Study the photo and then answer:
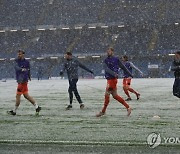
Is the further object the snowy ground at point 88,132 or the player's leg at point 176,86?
the player's leg at point 176,86

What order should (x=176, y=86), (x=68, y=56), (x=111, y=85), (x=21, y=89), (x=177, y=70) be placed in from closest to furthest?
(x=111, y=85) < (x=21, y=89) < (x=177, y=70) < (x=176, y=86) < (x=68, y=56)

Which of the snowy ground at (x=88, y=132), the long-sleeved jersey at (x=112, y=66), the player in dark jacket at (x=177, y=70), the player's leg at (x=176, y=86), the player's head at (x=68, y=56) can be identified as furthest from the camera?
the player's head at (x=68, y=56)

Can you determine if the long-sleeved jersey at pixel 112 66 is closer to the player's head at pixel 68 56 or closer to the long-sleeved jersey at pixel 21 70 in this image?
the long-sleeved jersey at pixel 21 70

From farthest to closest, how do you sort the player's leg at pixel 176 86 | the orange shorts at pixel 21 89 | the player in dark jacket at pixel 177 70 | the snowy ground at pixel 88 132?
the player's leg at pixel 176 86, the player in dark jacket at pixel 177 70, the orange shorts at pixel 21 89, the snowy ground at pixel 88 132

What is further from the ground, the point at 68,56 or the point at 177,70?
the point at 68,56

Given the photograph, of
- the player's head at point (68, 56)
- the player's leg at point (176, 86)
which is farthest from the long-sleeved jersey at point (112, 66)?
the player's head at point (68, 56)

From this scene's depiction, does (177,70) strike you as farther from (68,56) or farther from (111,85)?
(68,56)

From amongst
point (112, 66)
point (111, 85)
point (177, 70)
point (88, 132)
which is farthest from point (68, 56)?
point (88, 132)

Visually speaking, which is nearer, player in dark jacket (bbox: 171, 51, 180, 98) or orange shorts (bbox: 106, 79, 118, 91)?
orange shorts (bbox: 106, 79, 118, 91)

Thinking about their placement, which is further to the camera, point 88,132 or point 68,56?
point 68,56

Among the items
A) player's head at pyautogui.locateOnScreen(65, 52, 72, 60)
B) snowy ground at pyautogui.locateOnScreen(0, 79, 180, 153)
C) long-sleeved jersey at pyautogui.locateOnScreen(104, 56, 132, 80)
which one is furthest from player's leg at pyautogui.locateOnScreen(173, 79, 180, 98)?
player's head at pyautogui.locateOnScreen(65, 52, 72, 60)

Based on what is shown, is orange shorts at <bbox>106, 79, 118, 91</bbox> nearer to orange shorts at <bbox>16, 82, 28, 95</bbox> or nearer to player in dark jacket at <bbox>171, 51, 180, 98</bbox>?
player in dark jacket at <bbox>171, 51, 180, 98</bbox>

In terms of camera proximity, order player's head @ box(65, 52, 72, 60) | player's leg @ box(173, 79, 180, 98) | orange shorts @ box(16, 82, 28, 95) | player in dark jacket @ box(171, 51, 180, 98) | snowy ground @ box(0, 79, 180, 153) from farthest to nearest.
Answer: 1. player's head @ box(65, 52, 72, 60)
2. player's leg @ box(173, 79, 180, 98)
3. player in dark jacket @ box(171, 51, 180, 98)
4. orange shorts @ box(16, 82, 28, 95)
5. snowy ground @ box(0, 79, 180, 153)

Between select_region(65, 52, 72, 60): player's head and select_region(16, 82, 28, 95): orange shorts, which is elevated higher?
select_region(65, 52, 72, 60): player's head
